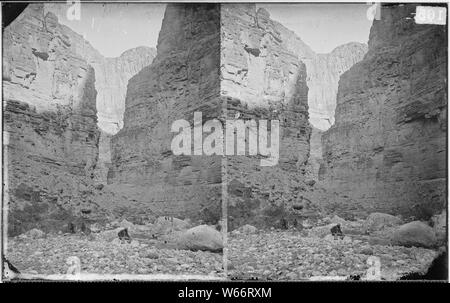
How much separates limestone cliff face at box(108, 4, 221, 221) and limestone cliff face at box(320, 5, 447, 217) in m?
1.28

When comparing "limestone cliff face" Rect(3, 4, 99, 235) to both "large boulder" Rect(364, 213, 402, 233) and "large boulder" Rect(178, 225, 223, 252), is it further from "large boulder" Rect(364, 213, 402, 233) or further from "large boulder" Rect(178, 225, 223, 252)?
"large boulder" Rect(364, 213, 402, 233)

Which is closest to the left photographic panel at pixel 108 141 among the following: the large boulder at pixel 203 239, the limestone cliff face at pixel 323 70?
the large boulder at pixel 203 239

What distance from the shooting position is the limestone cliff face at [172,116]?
5457 mm

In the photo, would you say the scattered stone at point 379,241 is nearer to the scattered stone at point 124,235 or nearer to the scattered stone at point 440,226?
the scattered stone at point 440,226

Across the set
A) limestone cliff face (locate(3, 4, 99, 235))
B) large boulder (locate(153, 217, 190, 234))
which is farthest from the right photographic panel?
limestone cliff face (locate(3, 4, 99, 235))

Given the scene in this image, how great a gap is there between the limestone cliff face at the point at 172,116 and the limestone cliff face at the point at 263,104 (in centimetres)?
15

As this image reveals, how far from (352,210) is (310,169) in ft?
1.99

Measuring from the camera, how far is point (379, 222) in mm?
5520

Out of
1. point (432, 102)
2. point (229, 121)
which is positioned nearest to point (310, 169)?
point (229, 121)

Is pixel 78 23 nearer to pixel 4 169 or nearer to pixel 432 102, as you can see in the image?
pixel 4 169

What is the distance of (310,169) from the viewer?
560 centimetres

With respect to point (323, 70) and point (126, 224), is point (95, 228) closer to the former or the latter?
point (126, 224)

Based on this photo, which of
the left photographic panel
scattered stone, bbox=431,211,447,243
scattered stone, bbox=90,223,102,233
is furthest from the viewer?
scattered stone, bbox=90,223,102,233

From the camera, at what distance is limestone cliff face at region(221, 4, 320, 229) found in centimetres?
545
